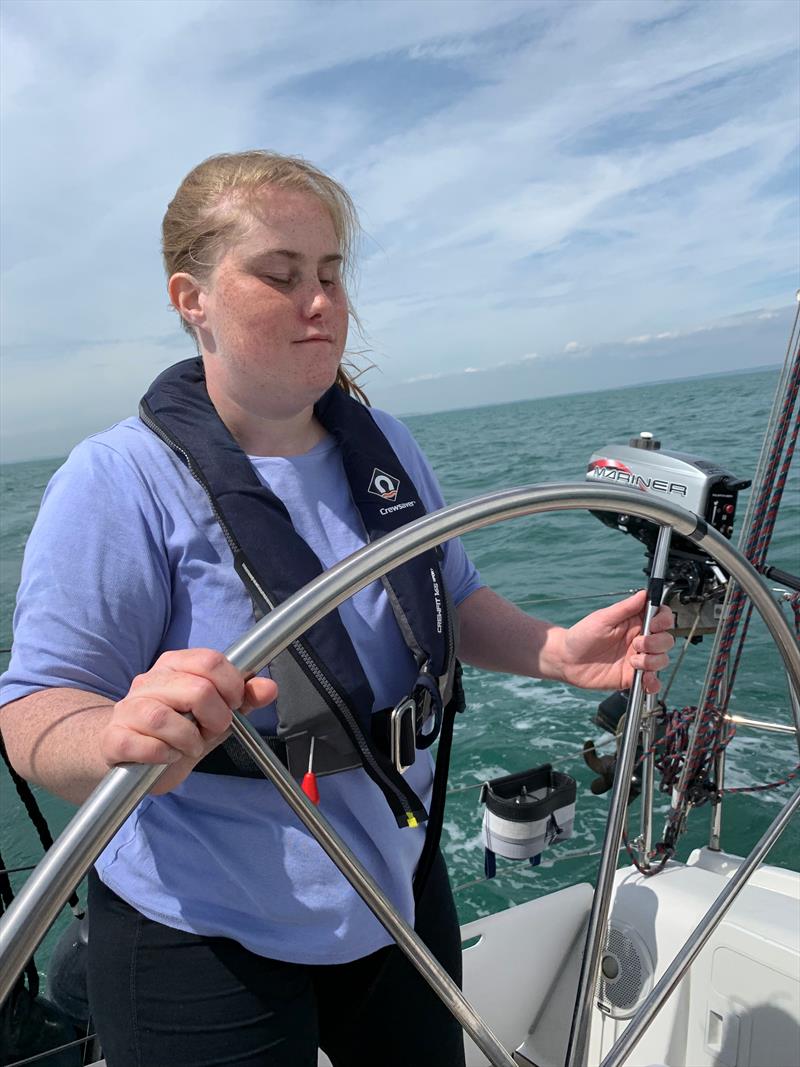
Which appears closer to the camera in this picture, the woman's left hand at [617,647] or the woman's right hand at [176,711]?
the woman's right hand at [176,711]

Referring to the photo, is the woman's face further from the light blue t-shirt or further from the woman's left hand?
the woman's left hand

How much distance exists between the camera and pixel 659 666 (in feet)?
3.50

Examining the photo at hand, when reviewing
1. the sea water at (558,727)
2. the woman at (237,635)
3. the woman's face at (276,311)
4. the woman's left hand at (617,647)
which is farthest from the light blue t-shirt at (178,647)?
the sea water at (558,727)

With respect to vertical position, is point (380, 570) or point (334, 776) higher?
point (380, 570)

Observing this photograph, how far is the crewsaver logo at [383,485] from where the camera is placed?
114cm

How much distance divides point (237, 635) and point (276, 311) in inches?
15.4

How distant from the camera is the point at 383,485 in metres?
1.16

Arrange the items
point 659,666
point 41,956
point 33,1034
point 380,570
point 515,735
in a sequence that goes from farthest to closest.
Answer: point 515,735 < point 41,956 < point 33,1034 < point 659,666 < point 380,570

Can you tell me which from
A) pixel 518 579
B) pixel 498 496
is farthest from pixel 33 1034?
pixel 518 579

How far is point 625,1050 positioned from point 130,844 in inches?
24.0

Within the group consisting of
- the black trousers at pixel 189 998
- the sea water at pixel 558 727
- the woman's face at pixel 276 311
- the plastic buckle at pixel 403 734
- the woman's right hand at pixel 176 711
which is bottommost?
the sea water at pixel 558 727

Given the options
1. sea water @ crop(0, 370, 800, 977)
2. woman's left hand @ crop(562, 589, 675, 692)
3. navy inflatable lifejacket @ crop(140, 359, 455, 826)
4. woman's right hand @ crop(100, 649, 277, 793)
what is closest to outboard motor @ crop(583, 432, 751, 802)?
sea water @ crop(0, 370, 800, 977)

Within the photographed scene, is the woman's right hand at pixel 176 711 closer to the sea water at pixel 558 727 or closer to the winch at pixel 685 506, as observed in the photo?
the sea water at pixel 558 727

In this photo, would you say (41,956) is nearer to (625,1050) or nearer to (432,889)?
(432,889)
